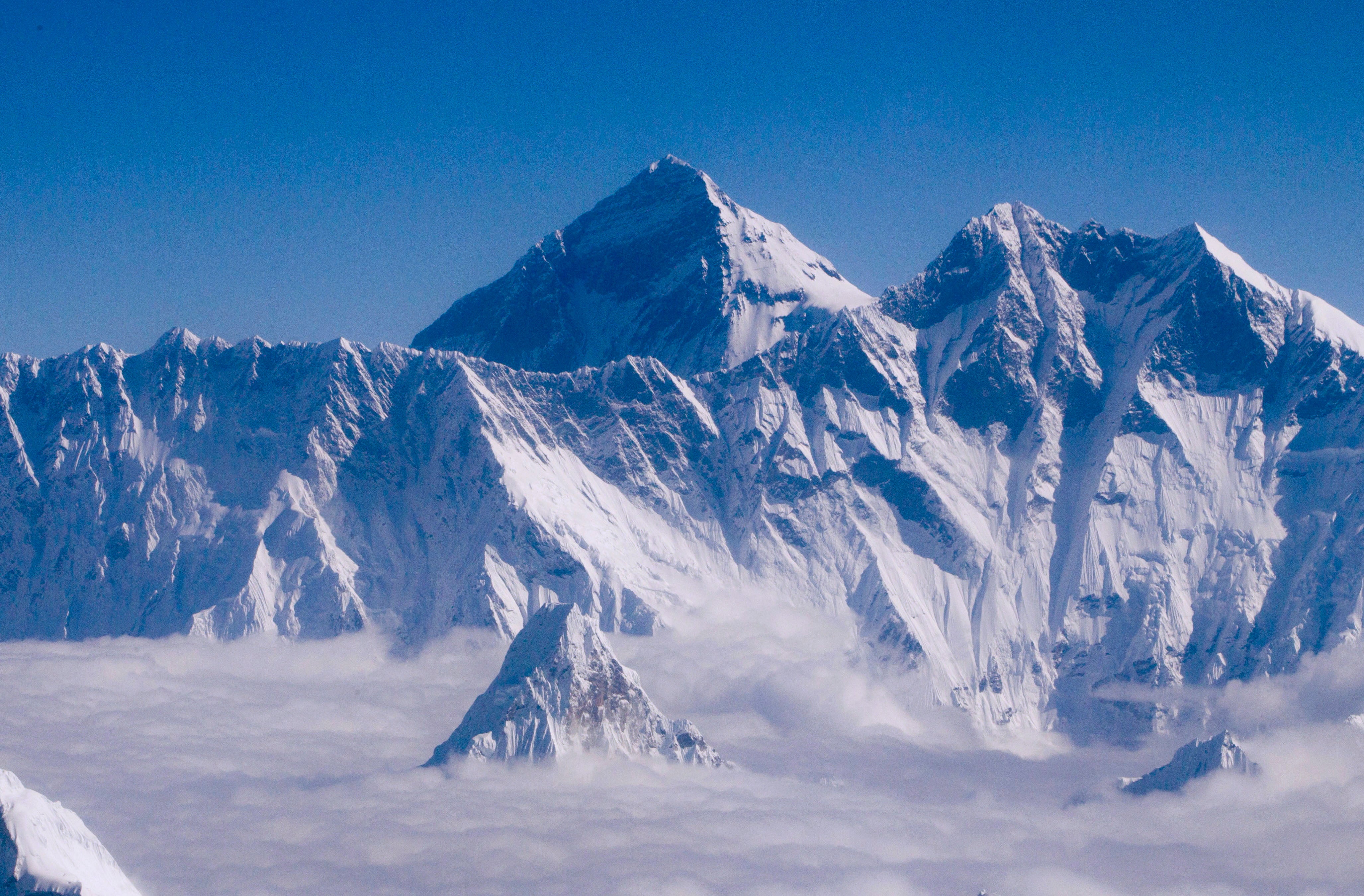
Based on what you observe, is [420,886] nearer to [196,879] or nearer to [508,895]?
[508,895]

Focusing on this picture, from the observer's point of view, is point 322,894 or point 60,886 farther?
point 322,894

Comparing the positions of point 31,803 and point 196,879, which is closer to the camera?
point 31,803

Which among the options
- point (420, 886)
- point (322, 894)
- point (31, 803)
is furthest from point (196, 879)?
point (31, 803)

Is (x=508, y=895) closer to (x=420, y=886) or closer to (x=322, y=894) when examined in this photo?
(x=420, y=886)

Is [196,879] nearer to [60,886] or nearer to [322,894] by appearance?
[322,894]

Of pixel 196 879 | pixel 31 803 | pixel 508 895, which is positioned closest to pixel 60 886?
pixel 31 803
